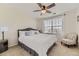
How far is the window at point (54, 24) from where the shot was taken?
5.99 feet

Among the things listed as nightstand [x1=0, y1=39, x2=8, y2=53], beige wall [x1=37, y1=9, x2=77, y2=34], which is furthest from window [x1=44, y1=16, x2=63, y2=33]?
nightstand [x1=0, y1=39, x2=8, y2=53]

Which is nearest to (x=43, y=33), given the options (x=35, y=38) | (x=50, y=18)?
(x=35, y=38)

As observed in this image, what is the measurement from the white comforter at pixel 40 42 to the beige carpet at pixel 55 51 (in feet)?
0.39

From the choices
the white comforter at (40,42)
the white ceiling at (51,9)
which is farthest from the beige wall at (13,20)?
the white comforter at (40,42)

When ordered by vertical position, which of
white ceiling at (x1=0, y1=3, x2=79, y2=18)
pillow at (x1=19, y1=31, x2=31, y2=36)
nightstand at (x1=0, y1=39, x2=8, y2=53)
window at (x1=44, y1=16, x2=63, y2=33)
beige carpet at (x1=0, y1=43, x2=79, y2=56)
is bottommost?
beige carpet at (x1=0, y1=43, x2=79, y2=56)

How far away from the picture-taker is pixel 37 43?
1.75 metres

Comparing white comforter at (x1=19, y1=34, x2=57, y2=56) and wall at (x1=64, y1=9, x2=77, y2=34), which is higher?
wall at (x1=64, y1=9, x2=77, y2=34)

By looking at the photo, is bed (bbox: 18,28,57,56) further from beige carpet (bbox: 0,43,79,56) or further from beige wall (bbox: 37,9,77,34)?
beige wall (bbox: 37,9,77,34)

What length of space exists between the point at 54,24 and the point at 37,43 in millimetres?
476

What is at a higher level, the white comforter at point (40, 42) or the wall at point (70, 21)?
the wall at point (70, 21)

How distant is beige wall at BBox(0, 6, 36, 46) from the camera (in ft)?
5.73

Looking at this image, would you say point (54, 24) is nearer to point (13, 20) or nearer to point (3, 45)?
point (13, 20)

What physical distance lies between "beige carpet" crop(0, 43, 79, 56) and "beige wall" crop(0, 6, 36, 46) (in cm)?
12

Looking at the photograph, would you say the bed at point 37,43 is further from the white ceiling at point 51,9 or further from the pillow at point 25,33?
the white ceiling at point 51,9
